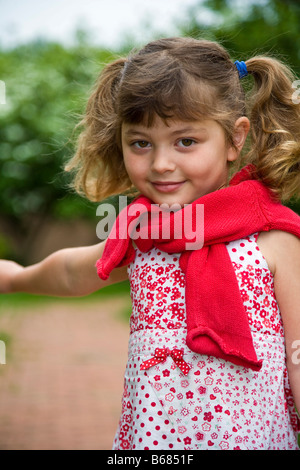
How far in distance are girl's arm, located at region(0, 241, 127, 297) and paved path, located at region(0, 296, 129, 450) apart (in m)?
2.50

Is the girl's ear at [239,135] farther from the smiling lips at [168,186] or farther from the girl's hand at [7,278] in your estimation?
the girl's hand at [7,278]

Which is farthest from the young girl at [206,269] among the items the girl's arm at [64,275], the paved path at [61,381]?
the paved path at [61,381]

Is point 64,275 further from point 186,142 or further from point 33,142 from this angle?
point 33,142

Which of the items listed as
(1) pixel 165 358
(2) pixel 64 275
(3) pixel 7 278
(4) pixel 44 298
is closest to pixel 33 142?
(4) pixel 44 298

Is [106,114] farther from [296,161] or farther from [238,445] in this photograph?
[238,445]

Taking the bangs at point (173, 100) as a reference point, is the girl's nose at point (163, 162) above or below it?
below

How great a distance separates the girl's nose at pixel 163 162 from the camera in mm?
1834

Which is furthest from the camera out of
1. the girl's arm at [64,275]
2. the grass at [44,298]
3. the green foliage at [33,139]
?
the green foliage at [33,139]

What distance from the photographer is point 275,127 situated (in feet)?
6.75

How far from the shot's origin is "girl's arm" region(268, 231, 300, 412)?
72.8 inches

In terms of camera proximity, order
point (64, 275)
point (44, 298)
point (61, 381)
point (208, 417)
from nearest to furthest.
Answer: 1. point (208, 417)
2. point (64, 275)
3. point (61, 381)
4. point (44, 298)

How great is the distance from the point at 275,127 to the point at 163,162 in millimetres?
441

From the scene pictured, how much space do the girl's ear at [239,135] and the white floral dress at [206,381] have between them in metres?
0.27

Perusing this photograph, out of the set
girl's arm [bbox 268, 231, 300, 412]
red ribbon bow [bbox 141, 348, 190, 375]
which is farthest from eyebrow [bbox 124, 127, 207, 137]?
red ribbon bow [bbox 141, 348, 190, 375]
